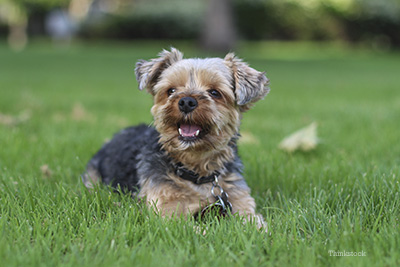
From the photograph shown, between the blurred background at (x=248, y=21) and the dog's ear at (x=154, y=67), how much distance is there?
3272 centimetres

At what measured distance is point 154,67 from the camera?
4312mm

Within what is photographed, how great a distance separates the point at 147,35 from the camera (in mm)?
41844

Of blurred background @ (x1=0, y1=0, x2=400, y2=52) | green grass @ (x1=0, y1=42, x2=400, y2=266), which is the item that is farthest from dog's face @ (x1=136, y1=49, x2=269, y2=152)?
blurred background @ (x1=0, y1=0, x2=400, y2=52)

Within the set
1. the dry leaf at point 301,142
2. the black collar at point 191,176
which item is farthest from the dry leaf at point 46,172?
the dry leaf at point 301,142

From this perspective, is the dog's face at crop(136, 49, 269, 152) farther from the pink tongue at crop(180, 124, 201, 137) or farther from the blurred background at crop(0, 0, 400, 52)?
the blurred background at crop(0, 0, 400, 52)

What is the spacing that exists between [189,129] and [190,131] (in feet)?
0.07

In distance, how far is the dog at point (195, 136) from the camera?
3.88 m

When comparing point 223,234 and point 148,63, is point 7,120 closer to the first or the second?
point 148,63

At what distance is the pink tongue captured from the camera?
156 inches

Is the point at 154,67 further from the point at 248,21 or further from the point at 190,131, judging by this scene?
the point at 248,21

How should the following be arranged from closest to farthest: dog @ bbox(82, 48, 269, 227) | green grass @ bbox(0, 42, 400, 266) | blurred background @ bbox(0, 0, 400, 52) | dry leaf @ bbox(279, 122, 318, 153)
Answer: green grass @ bbox(0, 42, 400, 266)
dog @ bbox(82, 48, 269, 227)
dry leaf @ bbox(279, 122, 318, 153)
blurred background @ bbox(0, 0, 400, 52)

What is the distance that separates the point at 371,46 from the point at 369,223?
3920 cm

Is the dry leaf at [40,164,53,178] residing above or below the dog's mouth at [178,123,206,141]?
below

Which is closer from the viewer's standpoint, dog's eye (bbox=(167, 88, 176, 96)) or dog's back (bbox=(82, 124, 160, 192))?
dog's eye (bbox=(167, 88, 176, 96))
